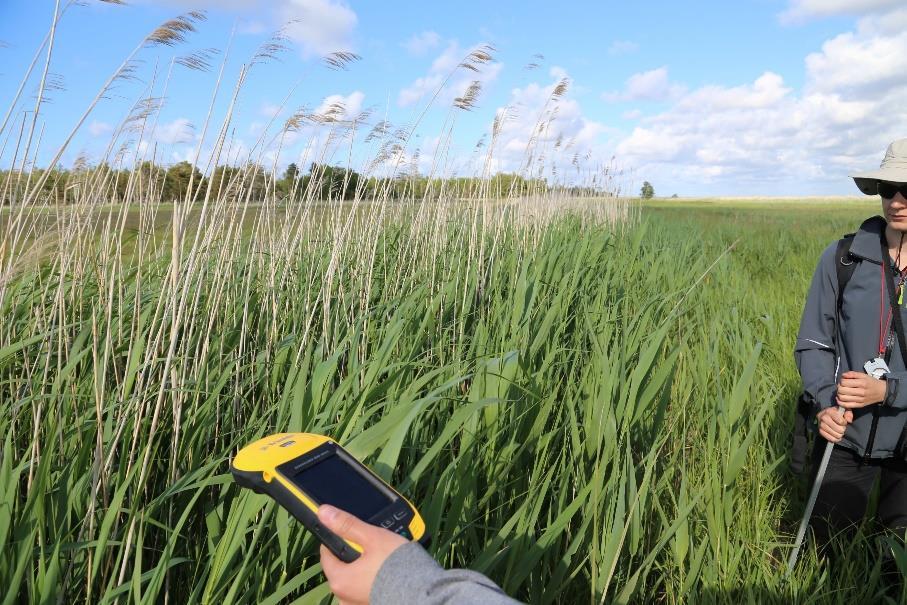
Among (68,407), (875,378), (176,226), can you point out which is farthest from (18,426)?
(875,378)

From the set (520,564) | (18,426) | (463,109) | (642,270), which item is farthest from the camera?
(642,270)

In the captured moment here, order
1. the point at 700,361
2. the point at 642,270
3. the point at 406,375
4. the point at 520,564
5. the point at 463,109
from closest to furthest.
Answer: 1. the point at 520,564
2. the point at 406,375
3. the point at 700,361
4. the point at 463,109
5. the point at 642,270

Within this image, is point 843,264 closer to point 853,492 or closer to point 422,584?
point 853,492

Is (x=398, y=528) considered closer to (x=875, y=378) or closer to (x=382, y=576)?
(x=382, y=576)

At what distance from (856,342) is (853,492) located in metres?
0.57

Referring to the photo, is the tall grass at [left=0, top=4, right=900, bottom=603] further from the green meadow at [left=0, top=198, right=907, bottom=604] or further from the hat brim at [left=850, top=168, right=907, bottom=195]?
the hat brim at [left=850, top=168, right=907, bottom=195]

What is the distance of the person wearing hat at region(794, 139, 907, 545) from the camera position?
191 centimetres

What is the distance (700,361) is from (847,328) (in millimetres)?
1076

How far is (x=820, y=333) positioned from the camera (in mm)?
2139

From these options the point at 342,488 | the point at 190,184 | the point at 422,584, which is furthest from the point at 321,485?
the point at 190,184

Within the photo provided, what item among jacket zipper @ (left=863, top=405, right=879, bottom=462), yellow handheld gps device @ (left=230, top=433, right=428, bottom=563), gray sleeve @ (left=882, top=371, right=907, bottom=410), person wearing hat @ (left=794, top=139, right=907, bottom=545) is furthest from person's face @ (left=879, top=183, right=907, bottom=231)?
yellow handheld gps device @ (left=230, top=433, right=428, bottom=563)

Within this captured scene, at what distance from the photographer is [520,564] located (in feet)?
4.82

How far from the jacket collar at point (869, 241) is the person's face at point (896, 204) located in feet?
0.31

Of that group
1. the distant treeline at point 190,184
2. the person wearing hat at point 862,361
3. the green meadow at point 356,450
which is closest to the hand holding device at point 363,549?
the green meadow at point 356,450
